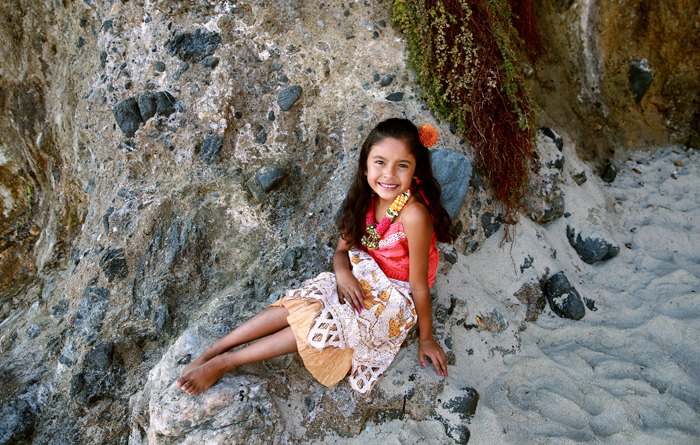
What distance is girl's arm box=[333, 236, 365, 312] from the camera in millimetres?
2293

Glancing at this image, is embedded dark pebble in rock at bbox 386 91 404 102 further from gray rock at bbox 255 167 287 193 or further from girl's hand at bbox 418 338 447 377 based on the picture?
girl's hand at bbox 418 338 447 377

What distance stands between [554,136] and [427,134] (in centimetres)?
175

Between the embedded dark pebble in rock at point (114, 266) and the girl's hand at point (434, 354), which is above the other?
the girl's hand at point (434, 354)

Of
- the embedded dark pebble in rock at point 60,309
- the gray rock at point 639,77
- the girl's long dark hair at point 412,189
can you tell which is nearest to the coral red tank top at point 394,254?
the girl's long dark hair at point 412,189

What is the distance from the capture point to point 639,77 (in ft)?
13.0

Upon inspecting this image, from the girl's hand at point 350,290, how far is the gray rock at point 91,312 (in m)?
1.64

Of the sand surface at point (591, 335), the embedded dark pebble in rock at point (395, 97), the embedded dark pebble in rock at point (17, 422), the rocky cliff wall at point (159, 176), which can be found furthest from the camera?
the embedded dark pebble in rock at point (395, 97)

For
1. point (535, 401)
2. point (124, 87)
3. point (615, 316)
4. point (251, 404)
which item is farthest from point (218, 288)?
point (615, 316)

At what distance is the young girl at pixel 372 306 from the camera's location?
7.14ft

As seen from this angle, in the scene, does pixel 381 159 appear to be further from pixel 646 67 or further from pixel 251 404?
pixel 646 67

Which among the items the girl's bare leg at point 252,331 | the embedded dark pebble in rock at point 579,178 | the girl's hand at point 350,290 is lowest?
the girl's bare leg at point 252,331

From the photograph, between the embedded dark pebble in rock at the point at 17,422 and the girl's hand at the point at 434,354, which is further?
the embedded dark pebble in rock at the point at 17,422

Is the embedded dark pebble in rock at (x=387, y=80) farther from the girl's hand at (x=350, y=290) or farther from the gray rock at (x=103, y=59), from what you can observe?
the gray rock at (x=103, y=59)

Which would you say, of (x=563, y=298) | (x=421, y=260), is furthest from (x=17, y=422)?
(x=563, y=298)
